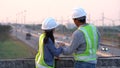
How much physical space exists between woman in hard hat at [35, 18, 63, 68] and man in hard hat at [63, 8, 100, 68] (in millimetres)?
255

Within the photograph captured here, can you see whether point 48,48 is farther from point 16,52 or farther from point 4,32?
point 4,32

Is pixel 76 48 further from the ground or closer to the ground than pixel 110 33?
further from the ground

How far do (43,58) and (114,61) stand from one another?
6.09 ft

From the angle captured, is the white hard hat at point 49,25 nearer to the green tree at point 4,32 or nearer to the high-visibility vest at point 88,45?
the high-visibility vest at point 88,45

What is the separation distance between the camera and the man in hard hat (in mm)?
6770

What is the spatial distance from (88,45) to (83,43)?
9 centimetres

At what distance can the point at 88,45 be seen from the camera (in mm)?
6789

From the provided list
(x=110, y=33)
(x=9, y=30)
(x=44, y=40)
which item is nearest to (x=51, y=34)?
(x=44, y=40)

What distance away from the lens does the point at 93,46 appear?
6.85 m

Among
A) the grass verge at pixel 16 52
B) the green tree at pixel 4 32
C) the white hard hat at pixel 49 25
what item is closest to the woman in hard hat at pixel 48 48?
the white hard hat at pixel 49 25

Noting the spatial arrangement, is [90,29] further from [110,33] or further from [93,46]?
[110,33]

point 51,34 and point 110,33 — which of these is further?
point 110,33

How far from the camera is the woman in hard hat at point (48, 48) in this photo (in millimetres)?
6965

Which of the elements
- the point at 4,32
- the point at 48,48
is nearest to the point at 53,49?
the point at 48,48
